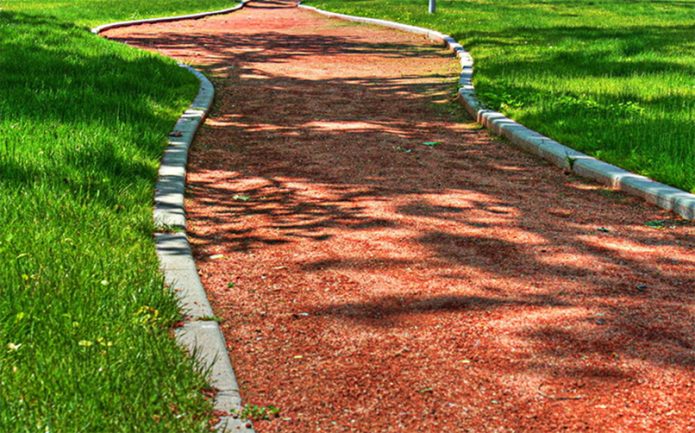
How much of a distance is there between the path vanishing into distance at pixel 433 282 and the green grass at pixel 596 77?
555 mm

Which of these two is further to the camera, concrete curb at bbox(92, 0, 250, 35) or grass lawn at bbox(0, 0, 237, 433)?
concrete curb at bbox(92, 0, 250, 35)

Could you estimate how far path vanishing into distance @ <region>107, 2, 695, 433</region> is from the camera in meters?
3.56

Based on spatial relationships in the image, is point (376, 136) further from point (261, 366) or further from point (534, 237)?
point (261, 366)

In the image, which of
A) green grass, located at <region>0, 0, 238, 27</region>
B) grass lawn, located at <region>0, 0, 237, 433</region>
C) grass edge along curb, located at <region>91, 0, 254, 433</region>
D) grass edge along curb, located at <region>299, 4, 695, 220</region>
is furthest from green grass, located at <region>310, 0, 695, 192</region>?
green grass, located at <region>0, 0, 238, 27</region>

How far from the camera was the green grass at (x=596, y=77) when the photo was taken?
25.2 feet

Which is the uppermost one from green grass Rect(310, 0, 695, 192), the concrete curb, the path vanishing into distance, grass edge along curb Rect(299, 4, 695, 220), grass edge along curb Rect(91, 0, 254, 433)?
green grass Rect(310, 0, 695, 192)

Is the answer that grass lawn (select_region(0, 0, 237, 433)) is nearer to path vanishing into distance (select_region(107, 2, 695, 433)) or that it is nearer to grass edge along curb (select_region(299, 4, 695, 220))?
path vanishing into distance (select_region(107, 2, 695, 433))

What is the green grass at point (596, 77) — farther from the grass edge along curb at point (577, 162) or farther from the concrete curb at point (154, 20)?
the concrete curb at point (154, 20)

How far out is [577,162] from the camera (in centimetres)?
734

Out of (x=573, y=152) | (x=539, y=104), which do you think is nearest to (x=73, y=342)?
(x=573, y=152)

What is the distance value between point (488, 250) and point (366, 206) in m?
1.19

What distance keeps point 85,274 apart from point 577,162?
420cm

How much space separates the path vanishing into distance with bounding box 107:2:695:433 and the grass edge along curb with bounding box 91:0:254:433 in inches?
4.9

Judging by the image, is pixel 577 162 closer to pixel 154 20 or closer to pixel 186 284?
pixel 186 284
